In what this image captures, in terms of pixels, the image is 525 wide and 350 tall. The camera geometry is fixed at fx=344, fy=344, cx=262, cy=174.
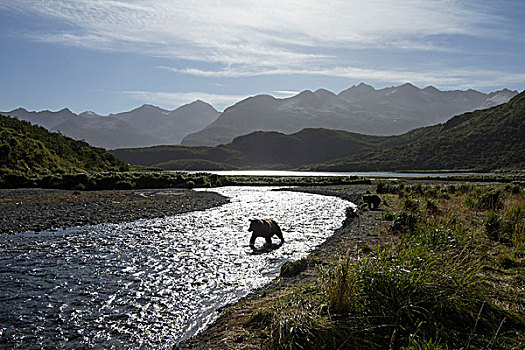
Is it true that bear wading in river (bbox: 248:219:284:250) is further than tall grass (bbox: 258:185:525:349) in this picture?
Yes

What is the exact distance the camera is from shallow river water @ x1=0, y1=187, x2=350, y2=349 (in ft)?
23.2

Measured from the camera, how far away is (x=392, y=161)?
169125 mm

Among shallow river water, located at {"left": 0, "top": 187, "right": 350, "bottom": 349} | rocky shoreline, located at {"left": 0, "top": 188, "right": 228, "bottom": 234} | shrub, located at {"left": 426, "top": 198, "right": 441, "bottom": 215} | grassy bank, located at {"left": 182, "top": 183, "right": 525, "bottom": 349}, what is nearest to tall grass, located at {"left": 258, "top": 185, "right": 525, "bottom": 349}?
grassy bank, located at {"left": 182, "top": 183, "right": 525, "bottom": 349}

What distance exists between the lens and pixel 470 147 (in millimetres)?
144875

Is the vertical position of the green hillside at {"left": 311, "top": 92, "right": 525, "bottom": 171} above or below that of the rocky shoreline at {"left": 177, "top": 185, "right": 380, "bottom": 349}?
above

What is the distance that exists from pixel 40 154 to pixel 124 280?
A: 180ft

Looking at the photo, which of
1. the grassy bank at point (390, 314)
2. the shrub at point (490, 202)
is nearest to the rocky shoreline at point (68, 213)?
the grassy bank at point (390, 314)

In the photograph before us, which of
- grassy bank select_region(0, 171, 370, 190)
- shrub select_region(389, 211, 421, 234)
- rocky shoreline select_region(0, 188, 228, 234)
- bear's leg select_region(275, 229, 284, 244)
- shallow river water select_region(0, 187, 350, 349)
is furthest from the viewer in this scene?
grassy bank select_region(0, 171, 370, 190)

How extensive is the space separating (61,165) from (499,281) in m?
63.7

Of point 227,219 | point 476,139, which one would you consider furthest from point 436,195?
point 476,139

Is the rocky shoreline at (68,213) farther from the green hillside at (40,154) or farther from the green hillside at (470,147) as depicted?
the green hillside at (470,147)

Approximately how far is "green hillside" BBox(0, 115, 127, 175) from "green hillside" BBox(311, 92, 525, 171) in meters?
126

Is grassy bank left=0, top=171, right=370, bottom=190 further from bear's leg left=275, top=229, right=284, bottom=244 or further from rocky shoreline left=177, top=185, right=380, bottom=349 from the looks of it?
rocky shoreline left=177, top=185, right=380, bottom=349

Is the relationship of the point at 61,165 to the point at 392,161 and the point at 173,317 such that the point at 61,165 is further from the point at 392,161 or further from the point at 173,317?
the point at 392,161
